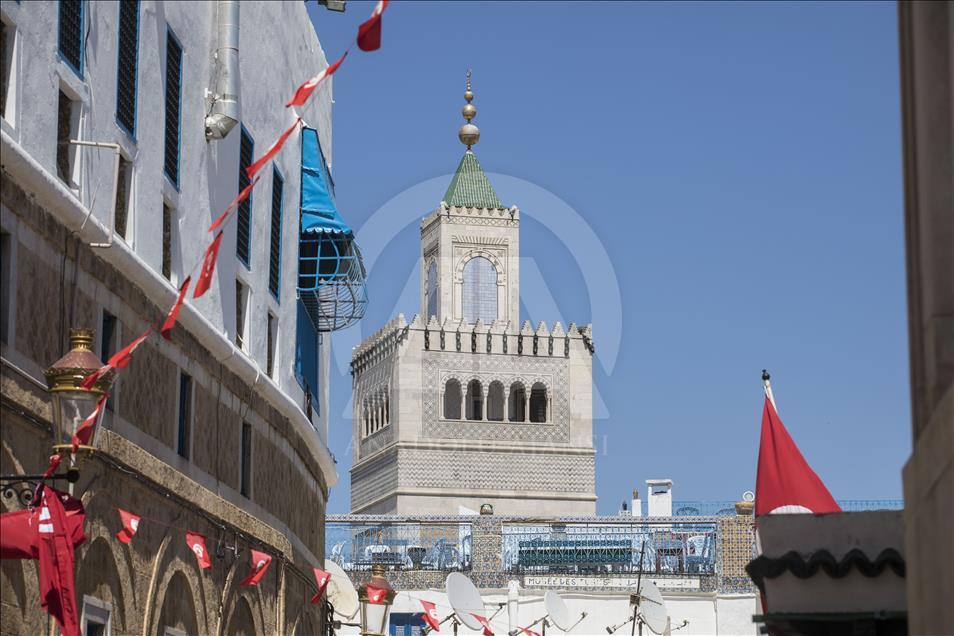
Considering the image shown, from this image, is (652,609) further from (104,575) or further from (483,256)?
(483,256)

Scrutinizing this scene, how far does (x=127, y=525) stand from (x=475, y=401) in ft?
226

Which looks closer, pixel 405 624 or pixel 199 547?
pixel 199 547

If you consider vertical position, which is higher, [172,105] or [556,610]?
[172,105]

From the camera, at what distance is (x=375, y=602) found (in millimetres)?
17062

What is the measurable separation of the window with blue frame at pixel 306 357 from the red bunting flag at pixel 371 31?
45.0 ft

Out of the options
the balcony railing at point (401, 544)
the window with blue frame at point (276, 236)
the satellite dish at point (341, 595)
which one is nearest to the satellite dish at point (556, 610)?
the satellite dish at point (341, 595)

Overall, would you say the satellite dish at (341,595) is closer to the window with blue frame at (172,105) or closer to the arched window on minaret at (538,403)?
the window with blue frame at (172,105)

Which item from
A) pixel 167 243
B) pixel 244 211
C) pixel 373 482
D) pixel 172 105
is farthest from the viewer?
pixel 373 482

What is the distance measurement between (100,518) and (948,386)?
8.13 meters

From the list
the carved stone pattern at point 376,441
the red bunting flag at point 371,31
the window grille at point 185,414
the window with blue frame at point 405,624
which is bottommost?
the window with blue frame at point 405,624

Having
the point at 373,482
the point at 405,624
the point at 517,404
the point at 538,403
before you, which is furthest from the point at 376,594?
the point at 373,482

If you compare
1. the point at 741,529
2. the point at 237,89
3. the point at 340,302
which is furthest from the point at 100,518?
the point at 741,529

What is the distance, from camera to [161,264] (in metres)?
16.0

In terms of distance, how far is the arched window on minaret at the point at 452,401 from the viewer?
8156 centimetres
